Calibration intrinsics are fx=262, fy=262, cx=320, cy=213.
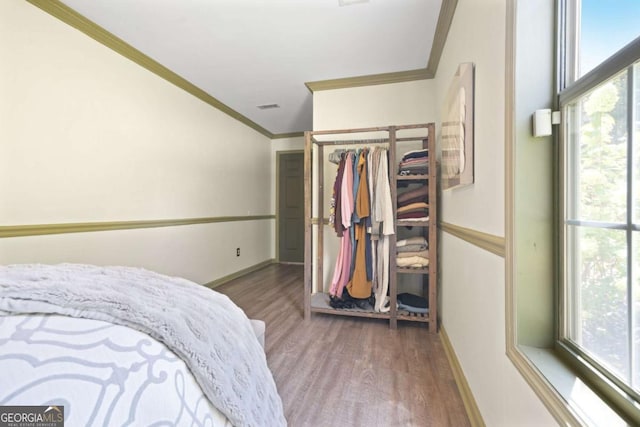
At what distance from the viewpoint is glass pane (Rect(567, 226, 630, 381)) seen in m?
0.57

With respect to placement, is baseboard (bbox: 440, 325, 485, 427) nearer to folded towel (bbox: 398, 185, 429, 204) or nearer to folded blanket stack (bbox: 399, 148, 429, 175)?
folded towel (bbox: 398, 185, 429, 204)

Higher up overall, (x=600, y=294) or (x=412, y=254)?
(x=600, y=294)

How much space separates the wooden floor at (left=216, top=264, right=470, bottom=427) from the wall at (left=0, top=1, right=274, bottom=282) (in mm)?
1232

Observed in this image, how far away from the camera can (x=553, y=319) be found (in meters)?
0.80

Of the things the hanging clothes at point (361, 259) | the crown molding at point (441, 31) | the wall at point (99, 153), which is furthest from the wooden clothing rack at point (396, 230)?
the wall at point (99, 153)

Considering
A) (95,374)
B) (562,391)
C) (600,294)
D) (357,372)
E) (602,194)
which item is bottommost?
(357,372)

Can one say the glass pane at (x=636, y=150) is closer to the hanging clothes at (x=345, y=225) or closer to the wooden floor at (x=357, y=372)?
the wooden floor at (x=357, y=372)

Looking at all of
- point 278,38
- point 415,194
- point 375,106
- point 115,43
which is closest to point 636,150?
point 415,194

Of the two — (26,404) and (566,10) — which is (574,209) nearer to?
(566,10)

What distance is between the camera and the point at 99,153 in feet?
6.55

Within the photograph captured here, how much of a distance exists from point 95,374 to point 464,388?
155 cm

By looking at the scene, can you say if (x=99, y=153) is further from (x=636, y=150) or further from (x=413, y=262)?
(x=636, y=150)

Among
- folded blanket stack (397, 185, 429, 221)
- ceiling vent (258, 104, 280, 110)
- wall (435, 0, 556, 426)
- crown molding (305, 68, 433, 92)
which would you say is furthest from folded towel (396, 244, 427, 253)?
ceiling vent (258, 104, 280, 110)

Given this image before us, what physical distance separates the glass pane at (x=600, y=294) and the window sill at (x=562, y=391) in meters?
0.08
